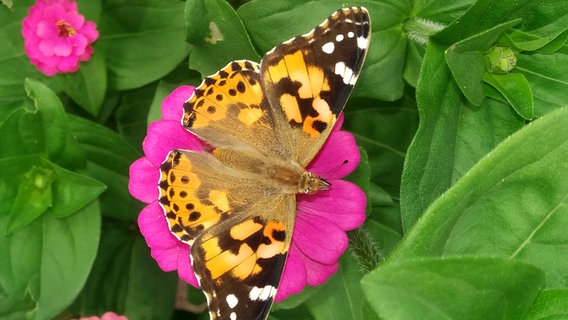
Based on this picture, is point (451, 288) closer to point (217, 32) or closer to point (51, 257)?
point (217, 32)

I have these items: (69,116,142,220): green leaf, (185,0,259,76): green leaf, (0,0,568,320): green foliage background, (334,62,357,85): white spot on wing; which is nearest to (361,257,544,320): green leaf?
(0,0,568,320): green foliage background


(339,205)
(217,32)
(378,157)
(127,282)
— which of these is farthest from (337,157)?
(127,282)

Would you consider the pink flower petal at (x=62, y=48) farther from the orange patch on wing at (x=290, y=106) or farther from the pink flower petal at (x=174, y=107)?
the orange patch on wing at (x=290, y=106)

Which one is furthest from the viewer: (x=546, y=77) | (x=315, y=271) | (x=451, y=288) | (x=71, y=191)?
(x=71, y=191)

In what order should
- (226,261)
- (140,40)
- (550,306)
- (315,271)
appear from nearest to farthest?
(550,306) < (226,261) < (315,271) < (140,40)

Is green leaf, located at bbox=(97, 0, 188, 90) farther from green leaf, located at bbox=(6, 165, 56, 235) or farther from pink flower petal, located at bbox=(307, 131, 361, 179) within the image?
pink flower petal, located at bbox=(307, 131, 361, 179)

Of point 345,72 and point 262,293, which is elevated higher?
point 345,72

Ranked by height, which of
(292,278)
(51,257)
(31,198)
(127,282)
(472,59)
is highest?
(472,59)
